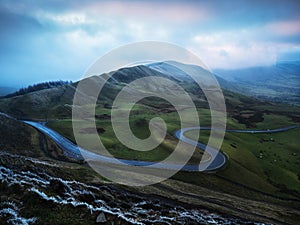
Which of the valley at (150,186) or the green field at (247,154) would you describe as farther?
the green field at (247,154)

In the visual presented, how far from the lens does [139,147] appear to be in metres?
119

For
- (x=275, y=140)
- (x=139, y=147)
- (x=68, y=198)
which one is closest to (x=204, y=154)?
(x=139, y=147)

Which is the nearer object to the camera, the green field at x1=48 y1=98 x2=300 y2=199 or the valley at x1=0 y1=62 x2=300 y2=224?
the valley at x1=0 y1=62 x2=300 y2=224

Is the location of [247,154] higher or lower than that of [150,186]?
higher

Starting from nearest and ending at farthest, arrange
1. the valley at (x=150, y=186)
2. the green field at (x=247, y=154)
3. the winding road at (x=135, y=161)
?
the valley at (x=150, y=186) < the winding road at (x=135, y=161) < the green field at (x=247, y=154)

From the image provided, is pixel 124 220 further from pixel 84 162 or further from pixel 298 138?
pixel 298 138

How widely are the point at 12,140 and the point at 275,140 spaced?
493 feet

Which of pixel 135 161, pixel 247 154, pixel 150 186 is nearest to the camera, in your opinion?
pixel 150 186

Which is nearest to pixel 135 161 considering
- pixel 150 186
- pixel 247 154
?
pixel 150 186

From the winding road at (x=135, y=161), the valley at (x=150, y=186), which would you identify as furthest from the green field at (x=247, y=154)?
the winding road at (x=135, y=161)

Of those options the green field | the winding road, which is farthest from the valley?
the winding road

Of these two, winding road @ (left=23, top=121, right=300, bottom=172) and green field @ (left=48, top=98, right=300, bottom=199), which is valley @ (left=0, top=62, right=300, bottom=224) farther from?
winding road @ (left=23, top=121, right=300, bottom=172)

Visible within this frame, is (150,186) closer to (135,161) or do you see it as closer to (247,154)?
(135,161)

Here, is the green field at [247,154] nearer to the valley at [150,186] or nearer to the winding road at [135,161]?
the valley at [150,186]
